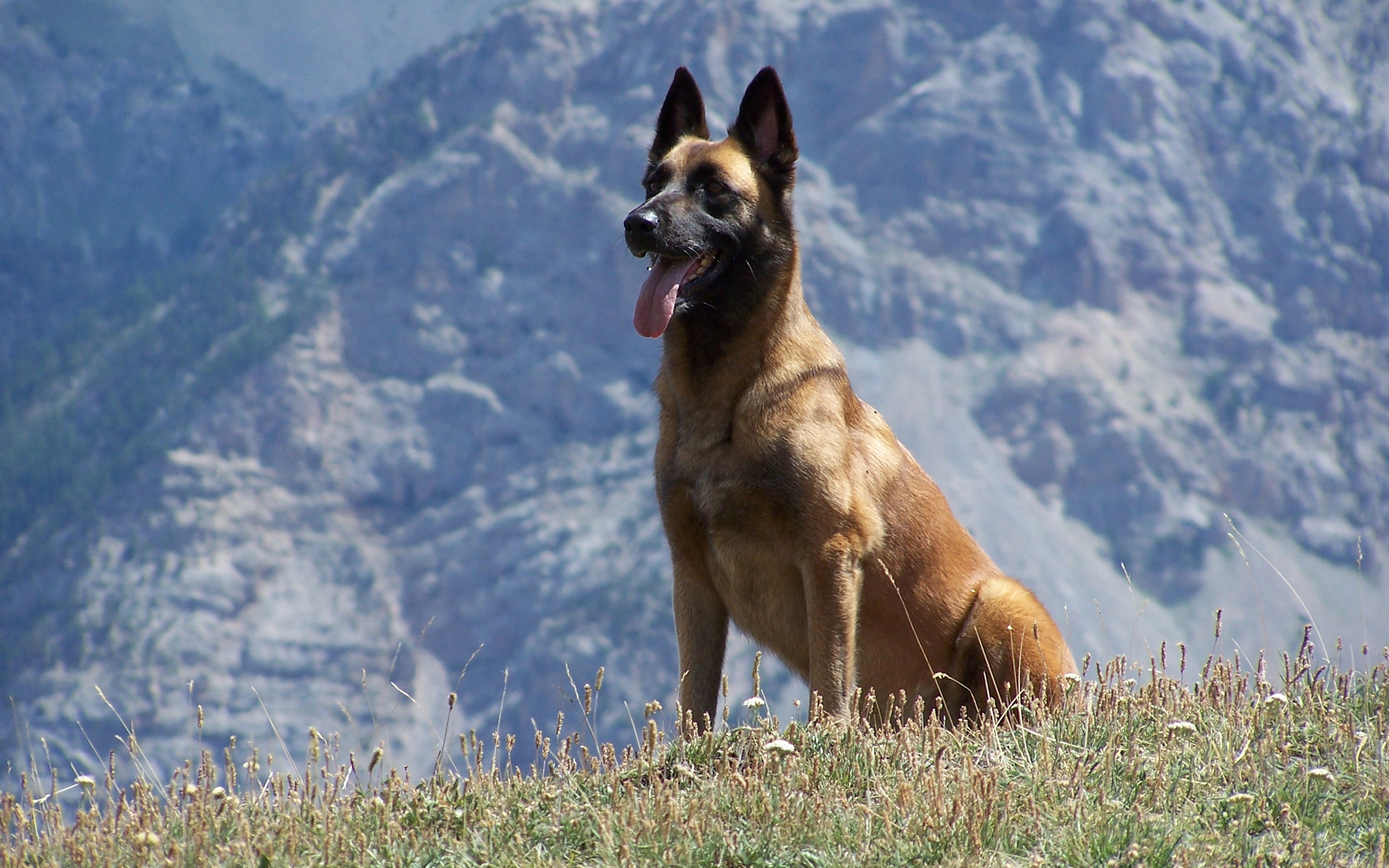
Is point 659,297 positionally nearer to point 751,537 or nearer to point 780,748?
point 751,537

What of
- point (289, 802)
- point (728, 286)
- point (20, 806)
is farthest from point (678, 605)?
point (20, 806)

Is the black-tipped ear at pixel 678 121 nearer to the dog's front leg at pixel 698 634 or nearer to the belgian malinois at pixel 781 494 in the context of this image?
the belgian malinois at pixel 781 494

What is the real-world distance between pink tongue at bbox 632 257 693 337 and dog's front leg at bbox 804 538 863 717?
1483 millimetres

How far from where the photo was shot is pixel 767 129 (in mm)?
7055

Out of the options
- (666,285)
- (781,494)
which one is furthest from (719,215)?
(781,494)

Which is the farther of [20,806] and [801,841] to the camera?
[20,806]

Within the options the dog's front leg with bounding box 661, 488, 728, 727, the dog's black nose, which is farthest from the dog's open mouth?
the dog's front leg with bounding box 661, 488, 728, 727

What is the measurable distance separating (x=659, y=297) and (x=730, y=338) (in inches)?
17.4

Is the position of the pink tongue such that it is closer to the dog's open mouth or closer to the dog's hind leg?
the dog's open mouth

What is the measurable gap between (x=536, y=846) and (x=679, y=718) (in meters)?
1.39

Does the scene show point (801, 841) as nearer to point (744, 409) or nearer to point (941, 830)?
point (941, 830)

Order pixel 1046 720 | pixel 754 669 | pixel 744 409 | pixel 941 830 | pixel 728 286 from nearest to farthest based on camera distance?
pixel 941 830 < pixel 754 669 < pixel 1046 720 < pixel 744 409 < pixel 728 286

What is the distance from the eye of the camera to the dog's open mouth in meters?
6.40

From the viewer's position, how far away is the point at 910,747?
489cm
